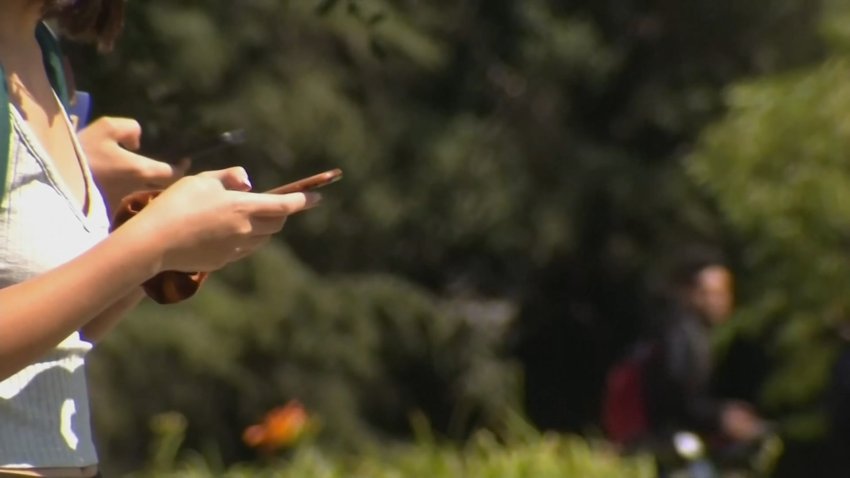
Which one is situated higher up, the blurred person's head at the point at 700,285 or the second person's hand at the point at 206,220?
the blurred person's head at the point at 700,285

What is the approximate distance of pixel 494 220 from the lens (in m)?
14.2

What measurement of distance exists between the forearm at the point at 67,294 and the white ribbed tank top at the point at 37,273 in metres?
0.05

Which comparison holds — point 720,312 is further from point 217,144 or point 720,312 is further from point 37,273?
point 37,273

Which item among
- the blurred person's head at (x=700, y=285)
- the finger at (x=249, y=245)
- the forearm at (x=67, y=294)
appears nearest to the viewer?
the forearm at (x=67, y=294)

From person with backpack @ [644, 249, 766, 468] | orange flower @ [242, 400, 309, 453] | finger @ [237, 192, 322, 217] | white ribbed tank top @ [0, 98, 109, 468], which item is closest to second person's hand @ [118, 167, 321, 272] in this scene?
finger @ [237, 192, 322, 217]

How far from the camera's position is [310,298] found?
12.5 meters

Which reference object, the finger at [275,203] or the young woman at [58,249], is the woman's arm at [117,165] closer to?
the young woman at [58,249]

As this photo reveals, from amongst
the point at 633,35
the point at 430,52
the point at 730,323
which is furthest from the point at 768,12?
the point at 730,323

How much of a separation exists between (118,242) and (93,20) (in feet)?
1.58

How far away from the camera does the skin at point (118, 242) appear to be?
69.0 inches

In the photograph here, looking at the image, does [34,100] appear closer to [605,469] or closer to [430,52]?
[605,469]

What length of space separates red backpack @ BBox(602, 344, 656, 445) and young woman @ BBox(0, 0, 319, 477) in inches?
231

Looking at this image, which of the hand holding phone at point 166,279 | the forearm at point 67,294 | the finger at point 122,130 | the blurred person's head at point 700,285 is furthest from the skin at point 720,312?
the forearm at point 67,294

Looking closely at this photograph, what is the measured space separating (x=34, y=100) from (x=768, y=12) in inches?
506
